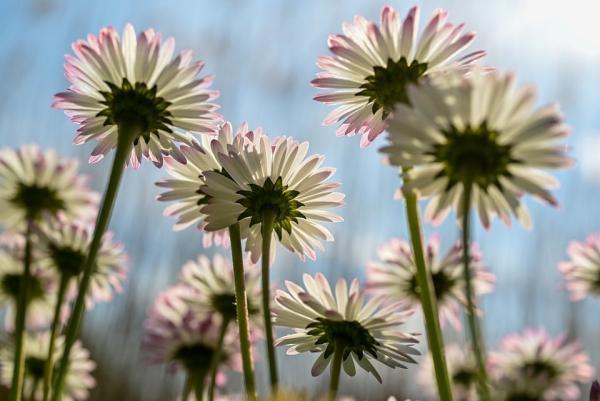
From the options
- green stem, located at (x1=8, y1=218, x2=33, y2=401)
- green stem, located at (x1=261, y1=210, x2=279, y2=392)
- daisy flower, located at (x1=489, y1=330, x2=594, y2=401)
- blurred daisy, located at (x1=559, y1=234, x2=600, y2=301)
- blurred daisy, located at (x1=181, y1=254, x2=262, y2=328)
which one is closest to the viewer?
green stem, located at (x1=261, y1=210, x2=279, y2=392)

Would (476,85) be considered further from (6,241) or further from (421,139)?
(6,241)

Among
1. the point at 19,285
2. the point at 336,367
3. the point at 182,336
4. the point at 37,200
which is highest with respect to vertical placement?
the point at 37,200

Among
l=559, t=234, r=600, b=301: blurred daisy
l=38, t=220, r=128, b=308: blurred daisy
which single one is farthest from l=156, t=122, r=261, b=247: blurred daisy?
l=559, t=234, r=600, b=301: blurred daisy

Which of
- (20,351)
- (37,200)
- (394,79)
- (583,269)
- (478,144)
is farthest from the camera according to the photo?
(583,269)

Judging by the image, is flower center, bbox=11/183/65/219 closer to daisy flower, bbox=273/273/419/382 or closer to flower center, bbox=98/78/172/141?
flower center, bbox=98/78/172/141

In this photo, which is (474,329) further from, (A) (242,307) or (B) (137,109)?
(B) (137,109)

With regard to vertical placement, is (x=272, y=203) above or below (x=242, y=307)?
above

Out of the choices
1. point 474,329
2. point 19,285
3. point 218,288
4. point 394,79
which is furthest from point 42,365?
point 474,329
